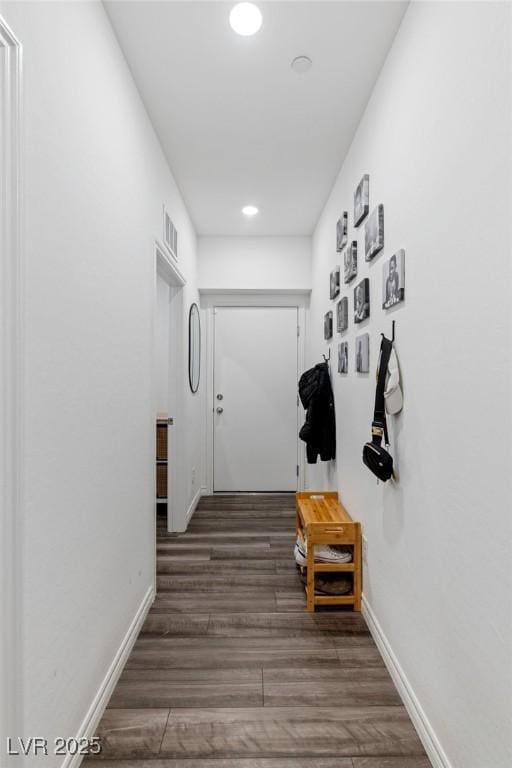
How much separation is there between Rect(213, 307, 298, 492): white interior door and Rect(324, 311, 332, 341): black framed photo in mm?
1114

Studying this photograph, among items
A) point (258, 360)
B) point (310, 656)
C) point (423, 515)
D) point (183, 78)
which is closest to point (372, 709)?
point (310, 656)

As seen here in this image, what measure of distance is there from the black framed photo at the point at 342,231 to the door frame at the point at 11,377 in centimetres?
196

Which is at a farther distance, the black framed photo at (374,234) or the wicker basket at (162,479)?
the wicker basket at (162,479)

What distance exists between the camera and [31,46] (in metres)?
1.08

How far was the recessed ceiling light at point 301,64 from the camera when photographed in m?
1.86

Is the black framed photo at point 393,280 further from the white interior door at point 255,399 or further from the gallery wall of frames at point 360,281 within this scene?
the white interior door at point 255,399

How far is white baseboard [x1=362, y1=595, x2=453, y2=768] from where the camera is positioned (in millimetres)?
1334

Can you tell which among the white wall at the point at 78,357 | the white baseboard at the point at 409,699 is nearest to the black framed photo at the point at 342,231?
the white wall at the point at 78,357

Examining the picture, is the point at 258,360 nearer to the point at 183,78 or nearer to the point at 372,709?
the point at 183,78

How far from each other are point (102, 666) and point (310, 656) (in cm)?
88

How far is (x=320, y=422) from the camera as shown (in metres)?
3.07

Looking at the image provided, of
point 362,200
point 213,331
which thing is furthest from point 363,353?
point 213,331

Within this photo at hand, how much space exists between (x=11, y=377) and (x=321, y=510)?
6.65 feet

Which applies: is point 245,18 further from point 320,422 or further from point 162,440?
point 162,440
